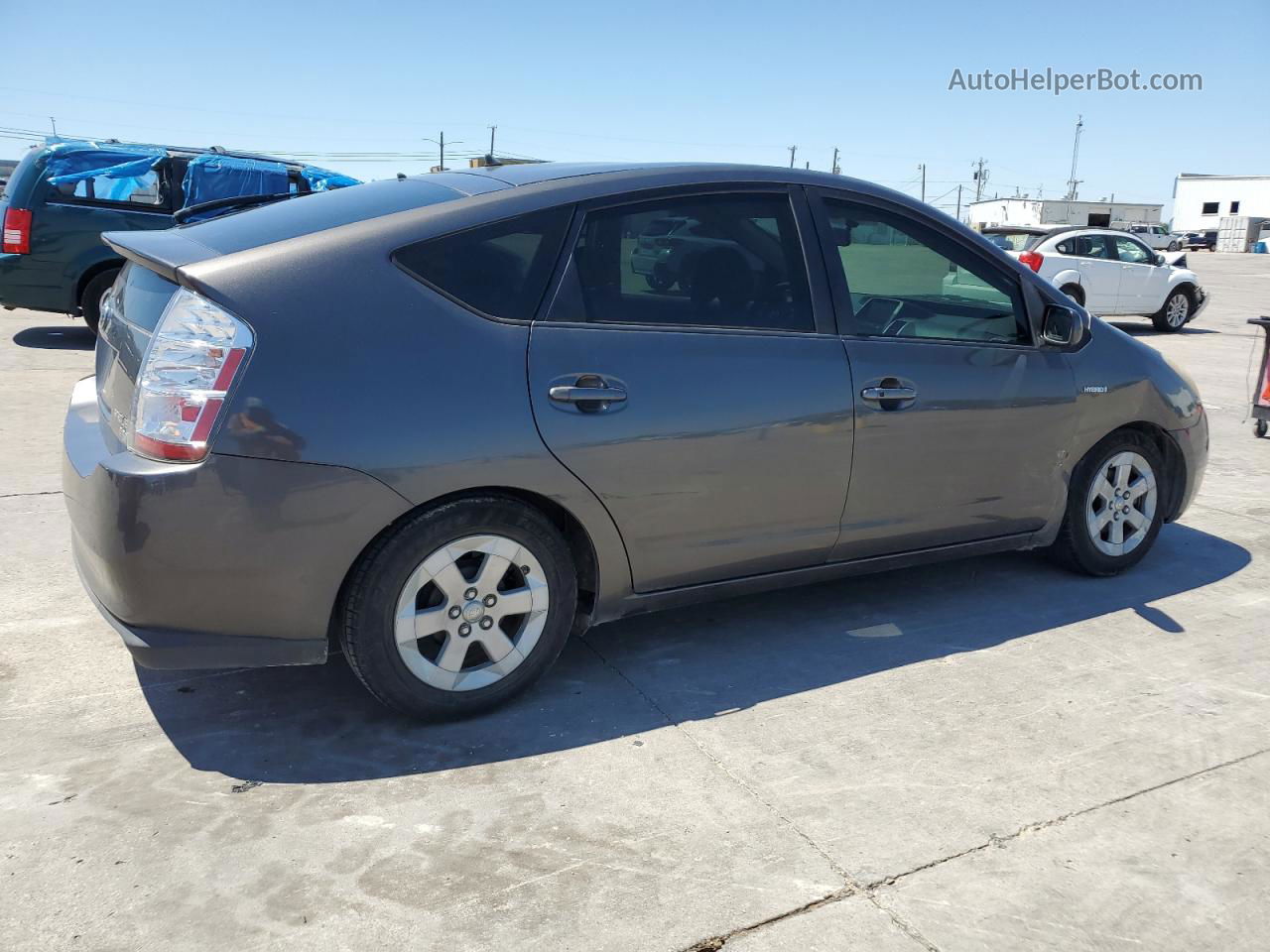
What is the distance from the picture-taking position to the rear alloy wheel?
17.2 metres

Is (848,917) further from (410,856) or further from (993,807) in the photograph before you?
(410,856)

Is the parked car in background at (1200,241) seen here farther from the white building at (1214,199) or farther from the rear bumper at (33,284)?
the rear bumper at (33,284)

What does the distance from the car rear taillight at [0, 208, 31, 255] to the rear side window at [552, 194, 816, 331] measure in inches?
338

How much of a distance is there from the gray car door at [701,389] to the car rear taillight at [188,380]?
86 centimetres

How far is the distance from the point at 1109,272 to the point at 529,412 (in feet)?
50.2

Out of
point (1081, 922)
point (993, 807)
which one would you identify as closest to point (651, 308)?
point (993, 807)

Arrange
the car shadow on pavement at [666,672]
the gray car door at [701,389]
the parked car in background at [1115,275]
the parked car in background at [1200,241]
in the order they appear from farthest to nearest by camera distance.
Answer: the parked car in background at [1200,241] → the parked car in background at [1115,275] → the gray car door at [701,389] → the car shadow on pavement at [666,672]

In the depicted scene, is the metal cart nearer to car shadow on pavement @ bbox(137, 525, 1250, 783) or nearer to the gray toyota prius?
car shadow on pavement @ bbox(137, 525, 1250, 783)

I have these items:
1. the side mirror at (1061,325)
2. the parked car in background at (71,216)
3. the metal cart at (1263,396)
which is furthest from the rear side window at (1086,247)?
the side mirror at (1061,325)

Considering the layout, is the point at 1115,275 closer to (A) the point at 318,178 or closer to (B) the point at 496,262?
(A) the point at 318,178

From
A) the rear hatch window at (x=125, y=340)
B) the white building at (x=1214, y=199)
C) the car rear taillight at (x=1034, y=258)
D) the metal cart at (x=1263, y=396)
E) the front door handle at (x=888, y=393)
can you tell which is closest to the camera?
the rear hatch window at (x=125, y=340)

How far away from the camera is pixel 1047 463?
14.5 feet

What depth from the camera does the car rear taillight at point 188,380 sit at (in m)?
2.87

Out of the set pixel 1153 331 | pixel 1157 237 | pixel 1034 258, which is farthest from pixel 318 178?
pixel 1157 237
